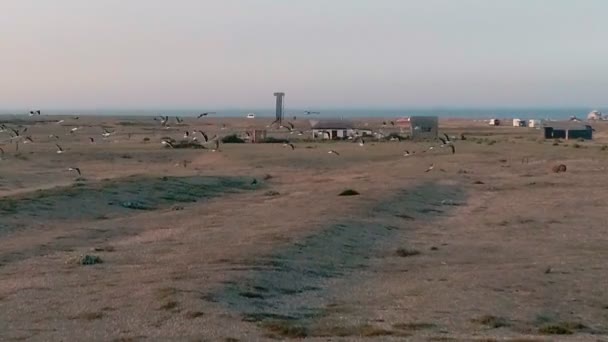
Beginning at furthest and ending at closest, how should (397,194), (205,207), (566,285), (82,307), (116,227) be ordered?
1. (397,194)
2. (205,207)
3. (116,227)
4. (566,285)
5. (82,307)

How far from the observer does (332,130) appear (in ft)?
298

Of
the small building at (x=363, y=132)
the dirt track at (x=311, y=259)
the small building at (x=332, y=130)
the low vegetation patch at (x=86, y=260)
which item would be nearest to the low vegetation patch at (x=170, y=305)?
the dirt track at (x=311, y=259)

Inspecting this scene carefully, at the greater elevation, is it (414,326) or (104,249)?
(414,326)

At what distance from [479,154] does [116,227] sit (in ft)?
132

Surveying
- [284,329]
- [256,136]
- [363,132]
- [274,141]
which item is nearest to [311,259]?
[284,329]

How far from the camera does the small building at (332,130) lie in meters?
89.1

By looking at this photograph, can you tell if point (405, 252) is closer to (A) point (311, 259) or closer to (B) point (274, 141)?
(A) point (311, 259)

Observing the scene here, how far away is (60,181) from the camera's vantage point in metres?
45.8

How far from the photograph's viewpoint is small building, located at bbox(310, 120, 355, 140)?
89.1 metres

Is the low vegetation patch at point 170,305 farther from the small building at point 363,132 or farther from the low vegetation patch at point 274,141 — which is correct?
the small building at point 363,132

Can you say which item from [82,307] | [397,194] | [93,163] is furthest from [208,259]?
[93,163]

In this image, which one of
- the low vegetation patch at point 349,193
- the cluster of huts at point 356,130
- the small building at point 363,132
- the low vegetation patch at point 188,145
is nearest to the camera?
the low vegetation patch at point 349,193

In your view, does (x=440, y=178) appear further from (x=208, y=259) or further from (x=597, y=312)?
(x=597, y=312)

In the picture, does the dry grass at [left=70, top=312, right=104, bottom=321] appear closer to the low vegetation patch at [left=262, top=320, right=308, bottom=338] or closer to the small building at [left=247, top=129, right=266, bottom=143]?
the low vegetation patch at [left=262, top=320, right=308, bottom=338]
